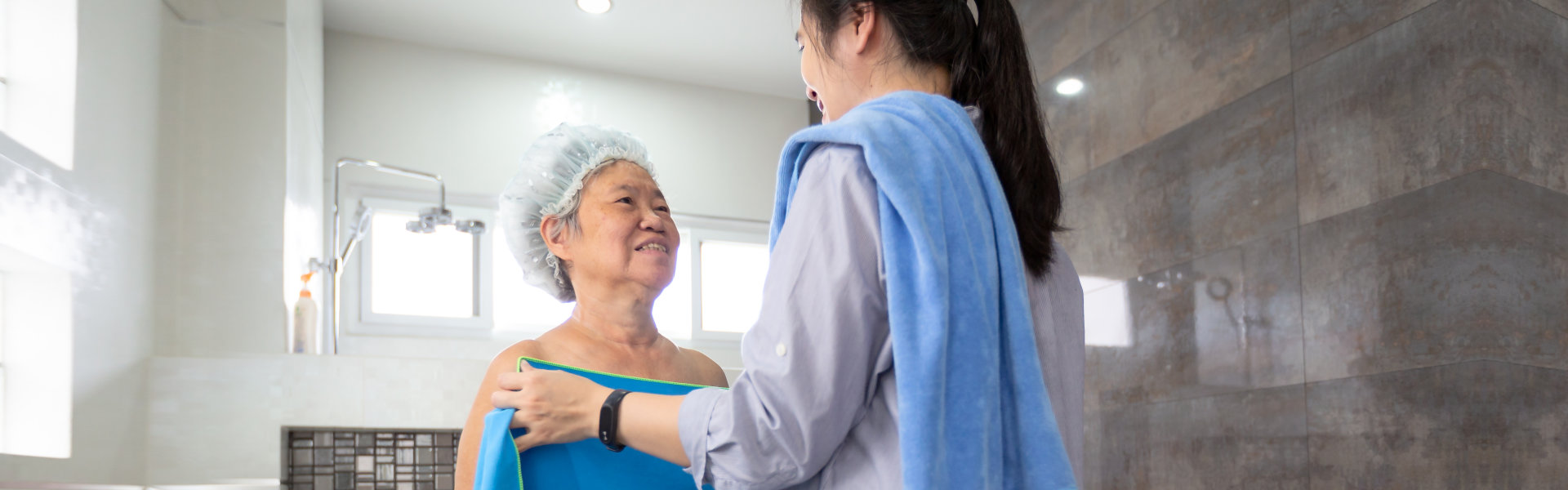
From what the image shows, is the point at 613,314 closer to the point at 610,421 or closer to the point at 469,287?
the point at 610,421

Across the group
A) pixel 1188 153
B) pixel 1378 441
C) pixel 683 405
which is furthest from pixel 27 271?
pixel 1378 441

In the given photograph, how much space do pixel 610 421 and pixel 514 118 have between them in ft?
12.2

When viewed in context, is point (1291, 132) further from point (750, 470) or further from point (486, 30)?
point (486, 30)

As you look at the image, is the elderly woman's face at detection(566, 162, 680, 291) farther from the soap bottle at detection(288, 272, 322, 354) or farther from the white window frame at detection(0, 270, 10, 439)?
the soap bottle at detection(288, 272, 322, 354)

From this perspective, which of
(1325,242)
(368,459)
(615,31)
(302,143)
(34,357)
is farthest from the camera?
(615,31)

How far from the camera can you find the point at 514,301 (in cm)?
438

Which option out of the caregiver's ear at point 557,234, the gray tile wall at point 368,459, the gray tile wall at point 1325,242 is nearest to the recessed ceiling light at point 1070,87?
the gray tile wall at point 1325,242

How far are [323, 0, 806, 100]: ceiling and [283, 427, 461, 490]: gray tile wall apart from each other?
1.83 m

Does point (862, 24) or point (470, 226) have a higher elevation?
point (470, 226)

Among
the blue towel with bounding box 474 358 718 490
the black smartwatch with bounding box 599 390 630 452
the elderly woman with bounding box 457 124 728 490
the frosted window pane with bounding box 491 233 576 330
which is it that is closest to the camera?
the black smartwatch with bounding box 599 390 630 452

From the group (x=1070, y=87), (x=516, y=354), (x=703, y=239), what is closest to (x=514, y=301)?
(x=703, y=239)

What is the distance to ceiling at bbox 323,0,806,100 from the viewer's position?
4.07m

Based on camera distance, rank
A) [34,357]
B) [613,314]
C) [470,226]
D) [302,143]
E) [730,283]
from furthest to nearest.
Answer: [730,283], [470,226], [302,143], [34,357], [613,314]

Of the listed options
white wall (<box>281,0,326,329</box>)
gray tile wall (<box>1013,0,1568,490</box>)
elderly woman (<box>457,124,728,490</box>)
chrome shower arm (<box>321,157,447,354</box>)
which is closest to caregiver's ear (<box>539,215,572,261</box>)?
elderly woman (<box>457,124,728,490</box>)
